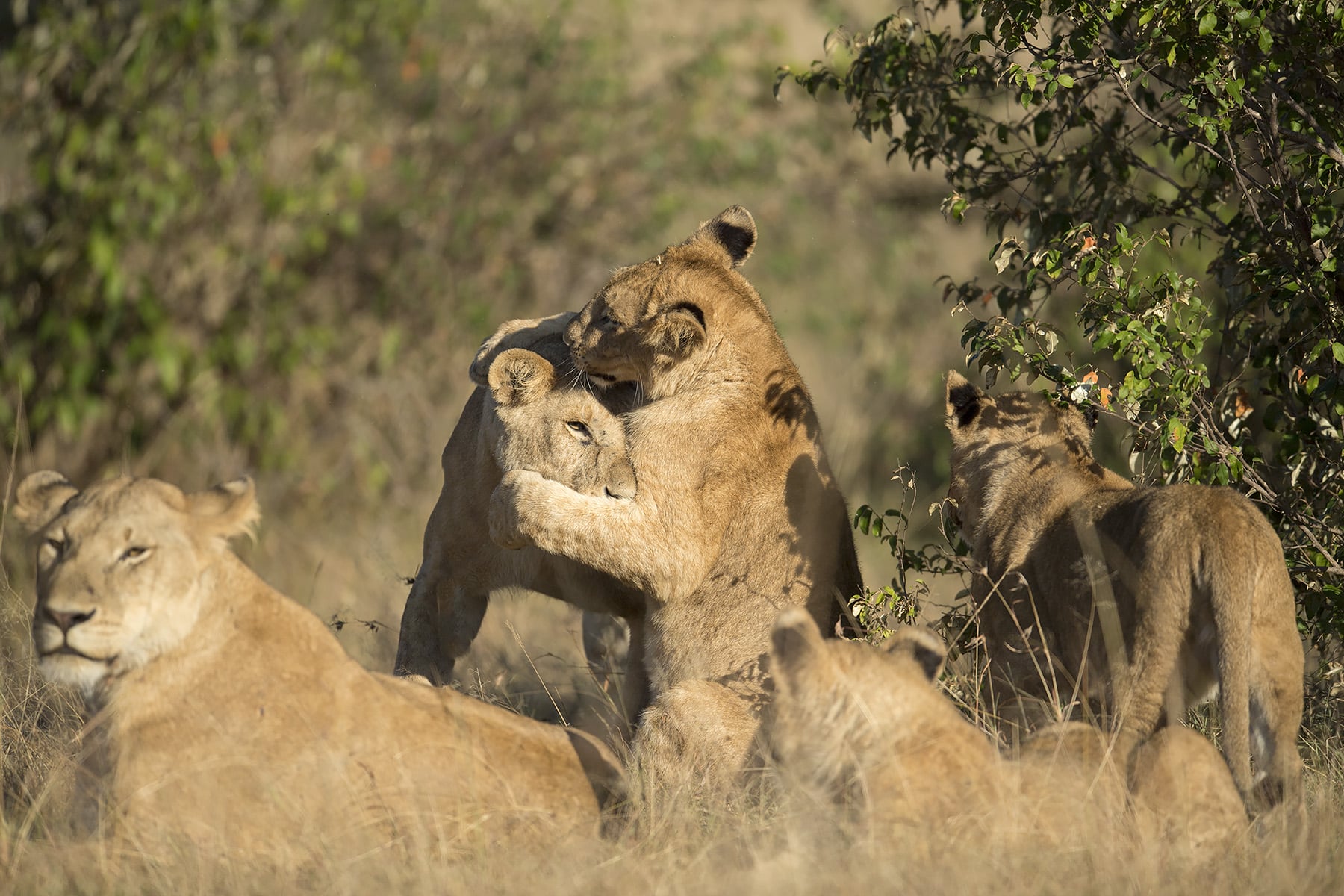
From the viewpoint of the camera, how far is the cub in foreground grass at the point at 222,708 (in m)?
3.61

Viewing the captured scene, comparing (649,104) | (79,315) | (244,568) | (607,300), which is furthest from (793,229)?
(244,568)

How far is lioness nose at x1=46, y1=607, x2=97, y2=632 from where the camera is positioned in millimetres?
3541

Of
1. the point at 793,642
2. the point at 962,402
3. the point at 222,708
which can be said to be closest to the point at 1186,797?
the point at 793,642

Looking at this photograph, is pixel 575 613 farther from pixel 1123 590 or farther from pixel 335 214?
pixel 1123 590

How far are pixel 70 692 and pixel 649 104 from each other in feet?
28.6

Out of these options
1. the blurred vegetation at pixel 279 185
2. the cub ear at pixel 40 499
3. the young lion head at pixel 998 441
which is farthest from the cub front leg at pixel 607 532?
the blurred vegetation at pixel 279 185

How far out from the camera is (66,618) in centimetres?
354

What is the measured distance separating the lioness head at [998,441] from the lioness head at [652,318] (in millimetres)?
979

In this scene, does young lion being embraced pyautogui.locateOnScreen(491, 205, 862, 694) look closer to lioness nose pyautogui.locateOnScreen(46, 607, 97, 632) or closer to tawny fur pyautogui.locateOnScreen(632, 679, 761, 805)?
tawny fur pyautogui.locateOnScreen(632, 679, 761, 805)

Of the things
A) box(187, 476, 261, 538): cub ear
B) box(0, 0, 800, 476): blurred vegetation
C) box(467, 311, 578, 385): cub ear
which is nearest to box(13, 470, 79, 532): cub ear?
box(187, 476, 261, 538): cub ear

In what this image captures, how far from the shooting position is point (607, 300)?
591 centimetres

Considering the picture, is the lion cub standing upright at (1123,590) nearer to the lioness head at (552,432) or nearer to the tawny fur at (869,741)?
the tawny fur at (869,741)

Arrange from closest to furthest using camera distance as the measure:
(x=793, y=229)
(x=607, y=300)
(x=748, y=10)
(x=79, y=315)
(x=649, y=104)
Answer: (x=607, y=300), (x=79, y=315), (x=649, y=104), (x=793, y=229), (x=748, y=10)

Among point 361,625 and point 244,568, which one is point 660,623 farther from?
point 361,625
